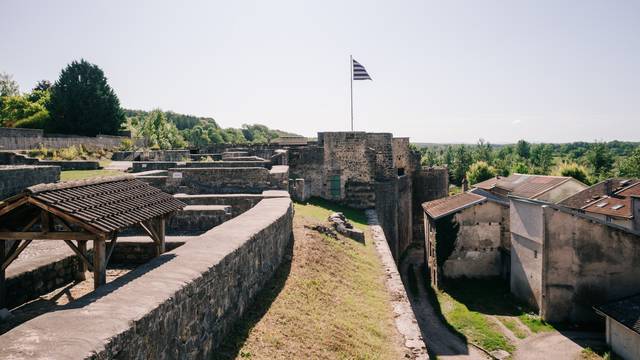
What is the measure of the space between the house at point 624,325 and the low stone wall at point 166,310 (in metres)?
13.8

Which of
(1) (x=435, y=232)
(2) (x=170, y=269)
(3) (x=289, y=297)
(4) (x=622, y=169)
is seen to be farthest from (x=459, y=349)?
(4) (x=622, y=169)

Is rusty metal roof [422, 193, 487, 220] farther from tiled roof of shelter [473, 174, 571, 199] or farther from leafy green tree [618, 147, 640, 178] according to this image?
leafy green tree [618, 147, 640, 178]

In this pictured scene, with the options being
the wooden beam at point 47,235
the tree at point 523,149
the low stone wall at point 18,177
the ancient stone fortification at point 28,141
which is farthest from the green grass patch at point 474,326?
the tree at point 523,149

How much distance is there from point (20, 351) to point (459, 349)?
612 inches

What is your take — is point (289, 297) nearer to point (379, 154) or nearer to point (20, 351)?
point (20, 351)

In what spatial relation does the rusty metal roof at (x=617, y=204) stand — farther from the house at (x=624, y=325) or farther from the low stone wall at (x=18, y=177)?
the low stone wall at (x=18, y=177)

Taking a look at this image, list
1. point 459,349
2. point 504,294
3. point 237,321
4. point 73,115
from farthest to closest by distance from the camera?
point 73,115 < point 504,294 < point 459,349 < point 237,321

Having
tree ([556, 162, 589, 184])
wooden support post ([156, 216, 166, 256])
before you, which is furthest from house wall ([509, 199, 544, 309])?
tree ([556, 162, 589, 184])

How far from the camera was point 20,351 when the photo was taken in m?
3.47

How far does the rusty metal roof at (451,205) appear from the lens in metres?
23.6

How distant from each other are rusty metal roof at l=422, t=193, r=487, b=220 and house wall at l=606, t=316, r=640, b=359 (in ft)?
29.1

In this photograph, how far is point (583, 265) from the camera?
59.5 feet

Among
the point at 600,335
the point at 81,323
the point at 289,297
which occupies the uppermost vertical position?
the point at 81,323

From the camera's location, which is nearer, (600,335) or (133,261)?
(133,261)
